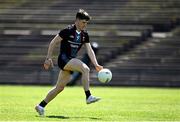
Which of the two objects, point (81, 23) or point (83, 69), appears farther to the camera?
point (81, 23)

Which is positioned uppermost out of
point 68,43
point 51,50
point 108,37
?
point 68,43

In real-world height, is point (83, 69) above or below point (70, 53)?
below

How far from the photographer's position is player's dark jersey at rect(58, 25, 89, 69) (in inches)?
555

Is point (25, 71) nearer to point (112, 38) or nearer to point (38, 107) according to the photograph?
point (112, 38)

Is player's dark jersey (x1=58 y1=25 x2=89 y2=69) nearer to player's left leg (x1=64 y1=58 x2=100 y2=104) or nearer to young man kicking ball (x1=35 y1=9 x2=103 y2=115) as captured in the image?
young man kicking ball (x1=35 y1=9 x2=103 y2=115)

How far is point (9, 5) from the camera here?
45656 mm

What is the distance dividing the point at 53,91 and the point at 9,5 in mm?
32109

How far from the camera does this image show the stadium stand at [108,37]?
37156mm

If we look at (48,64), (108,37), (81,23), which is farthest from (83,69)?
(108,37)

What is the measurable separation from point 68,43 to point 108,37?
26704 millimetres

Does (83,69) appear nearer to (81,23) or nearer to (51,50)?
(51,50)

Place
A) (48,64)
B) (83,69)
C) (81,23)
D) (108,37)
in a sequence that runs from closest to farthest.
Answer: (48,64)
(83,69)
(81,23)
(108,37)

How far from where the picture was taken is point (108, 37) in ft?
134

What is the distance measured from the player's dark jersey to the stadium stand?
2174 centimetres
